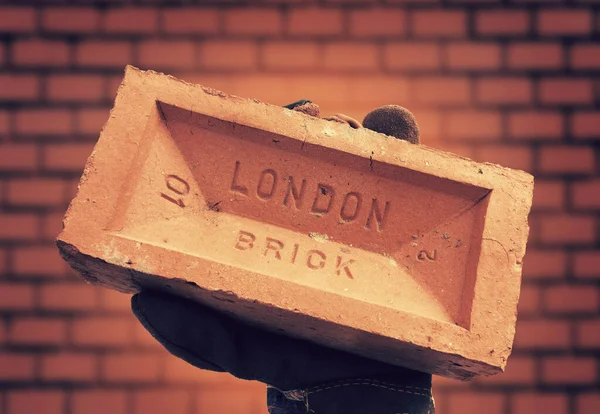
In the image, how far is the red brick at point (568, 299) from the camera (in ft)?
7.29

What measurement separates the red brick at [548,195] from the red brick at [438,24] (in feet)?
1.66

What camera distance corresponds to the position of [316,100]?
225cm

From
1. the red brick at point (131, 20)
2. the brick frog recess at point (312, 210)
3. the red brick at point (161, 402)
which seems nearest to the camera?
the brick frog recess at point (312, 210)

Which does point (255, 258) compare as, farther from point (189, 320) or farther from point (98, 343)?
point (98, 343)

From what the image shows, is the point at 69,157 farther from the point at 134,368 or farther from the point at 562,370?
the point at 562,370

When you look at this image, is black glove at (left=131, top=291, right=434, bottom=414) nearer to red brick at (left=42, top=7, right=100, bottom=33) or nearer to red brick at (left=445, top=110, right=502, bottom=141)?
red brick at (left=445, top=110, right=502, bottom=141)

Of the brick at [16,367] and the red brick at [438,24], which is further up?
the red brick at [438,24]

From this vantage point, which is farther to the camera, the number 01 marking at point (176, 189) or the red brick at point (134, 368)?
the red brick at point (134, 368)

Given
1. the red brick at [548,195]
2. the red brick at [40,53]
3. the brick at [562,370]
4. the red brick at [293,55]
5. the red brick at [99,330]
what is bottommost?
the red brick at [99,330]

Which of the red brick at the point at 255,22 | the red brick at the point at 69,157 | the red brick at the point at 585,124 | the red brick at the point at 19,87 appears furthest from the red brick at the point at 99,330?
the red brick at the point at 585,124

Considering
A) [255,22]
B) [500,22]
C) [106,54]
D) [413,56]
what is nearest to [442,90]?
[413,56]

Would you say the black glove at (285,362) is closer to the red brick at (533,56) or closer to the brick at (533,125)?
the brick at (533,125)

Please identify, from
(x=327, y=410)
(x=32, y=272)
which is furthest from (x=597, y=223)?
(x=32, y=272)

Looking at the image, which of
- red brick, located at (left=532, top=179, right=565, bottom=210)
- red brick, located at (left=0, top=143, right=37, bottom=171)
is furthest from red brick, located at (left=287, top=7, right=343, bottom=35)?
red brick, located at (left=0, top=143, right=37, bottom=171)
